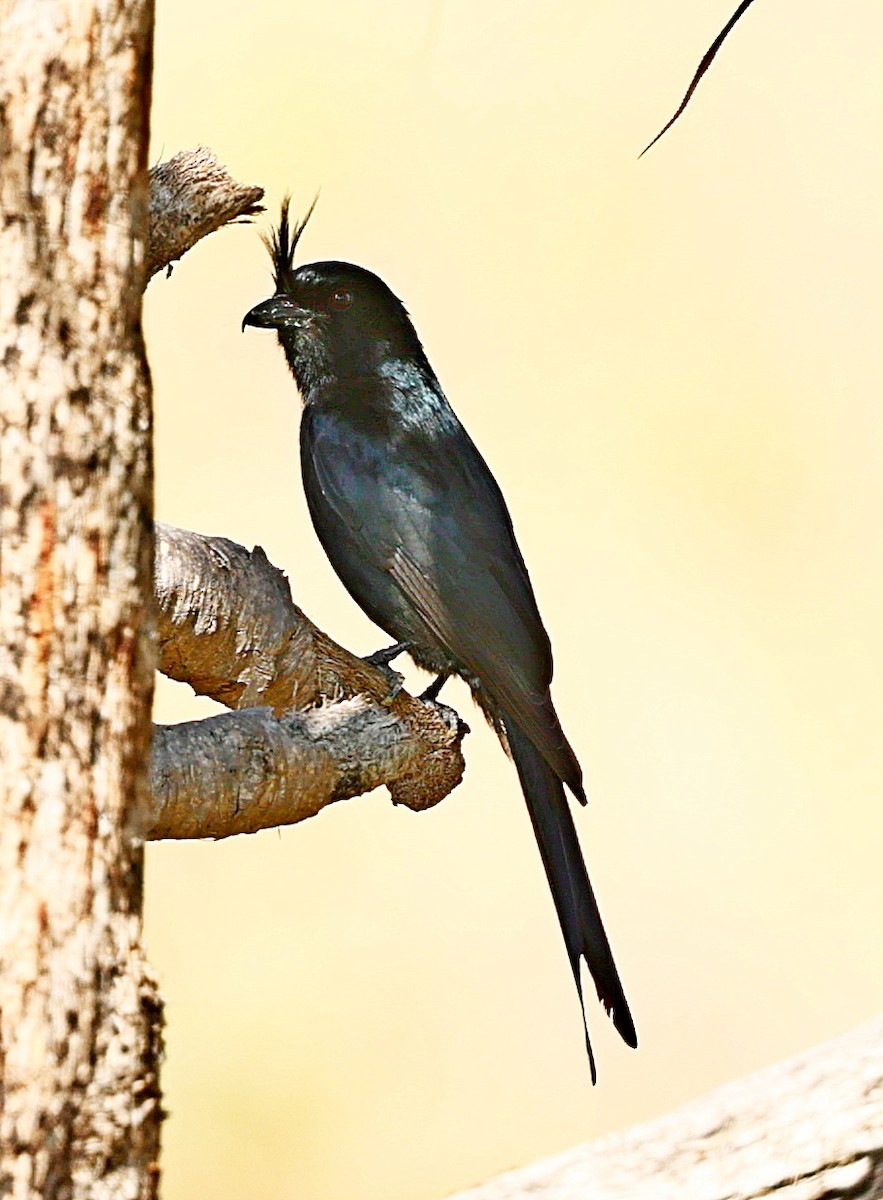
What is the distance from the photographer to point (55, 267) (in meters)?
1.02

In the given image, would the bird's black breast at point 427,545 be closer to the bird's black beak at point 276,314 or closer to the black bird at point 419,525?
the black bird at point 419,525

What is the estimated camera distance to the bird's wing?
8.79 feet

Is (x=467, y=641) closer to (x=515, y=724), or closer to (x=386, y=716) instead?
(x=515, y=724)

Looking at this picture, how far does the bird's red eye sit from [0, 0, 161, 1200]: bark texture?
1997mm

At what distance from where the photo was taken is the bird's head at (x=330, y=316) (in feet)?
9.91

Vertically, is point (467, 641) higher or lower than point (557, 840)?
higher

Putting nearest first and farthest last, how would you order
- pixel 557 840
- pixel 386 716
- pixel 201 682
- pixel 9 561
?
1. pixel 9 561
2. pixel 201 682
3. pixel 386 716
4. pixel 557 840

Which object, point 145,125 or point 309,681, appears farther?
point 309,681

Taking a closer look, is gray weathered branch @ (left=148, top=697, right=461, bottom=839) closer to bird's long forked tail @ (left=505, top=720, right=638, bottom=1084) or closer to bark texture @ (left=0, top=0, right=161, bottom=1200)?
bird's long forked tail @ (left=505, top=720, right=638, bottom=1084)

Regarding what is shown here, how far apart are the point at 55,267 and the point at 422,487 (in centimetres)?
181

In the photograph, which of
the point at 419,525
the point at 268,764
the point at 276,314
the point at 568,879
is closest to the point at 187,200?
the point at 268,764

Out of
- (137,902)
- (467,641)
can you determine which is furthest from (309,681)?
(137,902)

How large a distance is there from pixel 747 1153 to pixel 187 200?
1.21 meters

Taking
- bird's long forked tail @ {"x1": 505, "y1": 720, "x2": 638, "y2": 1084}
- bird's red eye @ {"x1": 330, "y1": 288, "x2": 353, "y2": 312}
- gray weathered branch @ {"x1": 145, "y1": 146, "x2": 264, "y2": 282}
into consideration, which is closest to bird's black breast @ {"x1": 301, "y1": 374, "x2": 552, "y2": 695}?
bird's long forked tail @ {"x1": 505, "y1": 720, "x2": 638, "y2": 1084}
